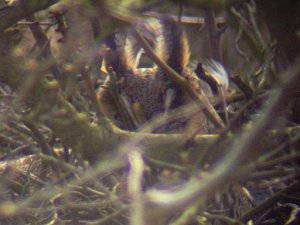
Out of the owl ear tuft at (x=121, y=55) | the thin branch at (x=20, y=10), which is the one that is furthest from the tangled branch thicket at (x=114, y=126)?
the owl ear tuft at (x=121, y=55)

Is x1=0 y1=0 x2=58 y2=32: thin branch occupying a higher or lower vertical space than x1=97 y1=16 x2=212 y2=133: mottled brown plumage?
higher

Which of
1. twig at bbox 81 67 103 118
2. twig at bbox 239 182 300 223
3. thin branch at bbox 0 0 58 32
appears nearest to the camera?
thin branch at bbox 0 0 58 32

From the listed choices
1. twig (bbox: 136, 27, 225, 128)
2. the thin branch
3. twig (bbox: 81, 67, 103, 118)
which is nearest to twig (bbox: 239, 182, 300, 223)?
twig (bbox: 136, 27, 225, 128)

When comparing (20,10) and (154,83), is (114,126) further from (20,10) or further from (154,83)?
(20,10)

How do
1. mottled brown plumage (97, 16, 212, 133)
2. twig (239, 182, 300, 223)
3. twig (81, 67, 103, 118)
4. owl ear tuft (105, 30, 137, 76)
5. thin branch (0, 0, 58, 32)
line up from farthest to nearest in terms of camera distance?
owl ear tuft (105, 30, 137, 76)
mottled brown plumage (97, 16, 212, 133)
twig (239, 182, 300, 223)
twig (81, 67, 103, 118)
thin branch (0, 0, 58, 32)

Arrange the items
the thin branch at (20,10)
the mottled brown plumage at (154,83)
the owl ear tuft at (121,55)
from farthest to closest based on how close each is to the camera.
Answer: the owl ear tuft at (121,55) < the mottled brown plumage at (154,83) < the thin branch at (20,10)

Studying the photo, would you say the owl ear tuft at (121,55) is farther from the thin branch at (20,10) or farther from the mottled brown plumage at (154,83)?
the thin branch at (20,10)

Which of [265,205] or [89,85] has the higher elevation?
[89,85]

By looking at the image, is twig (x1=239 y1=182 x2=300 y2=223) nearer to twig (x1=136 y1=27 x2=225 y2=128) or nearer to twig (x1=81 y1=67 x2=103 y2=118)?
twig (x1=136 y1=27 x2=225 y2=128)

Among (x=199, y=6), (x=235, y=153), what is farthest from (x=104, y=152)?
(x=235, y=153)

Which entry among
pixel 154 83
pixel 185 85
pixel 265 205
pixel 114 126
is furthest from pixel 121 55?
pixel 265 205

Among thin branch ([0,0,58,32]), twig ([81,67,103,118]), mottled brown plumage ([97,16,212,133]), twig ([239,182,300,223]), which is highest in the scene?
thin branch ([0,0,58,32])
